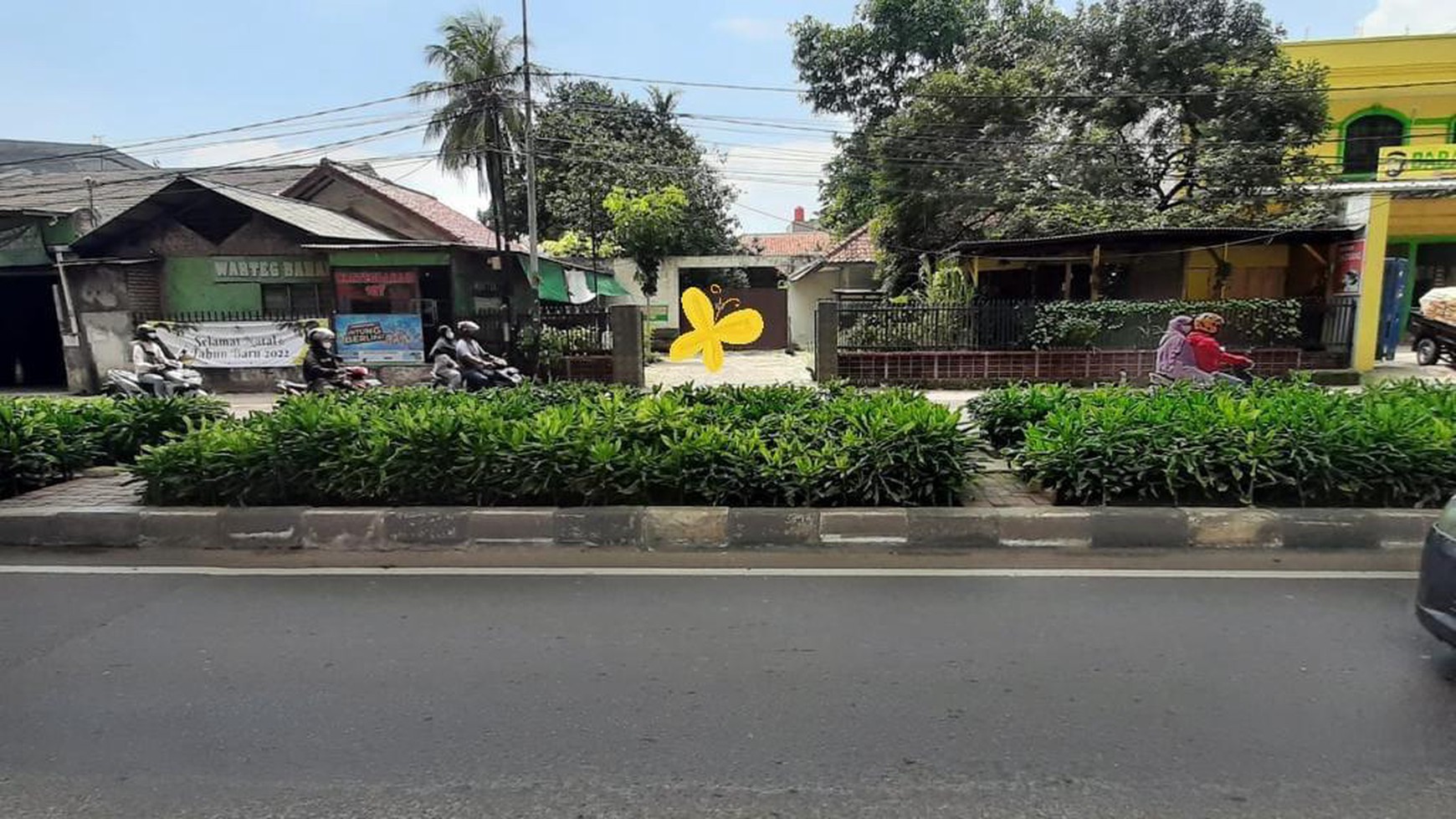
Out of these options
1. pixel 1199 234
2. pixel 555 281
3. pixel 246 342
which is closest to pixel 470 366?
pixel 246 342

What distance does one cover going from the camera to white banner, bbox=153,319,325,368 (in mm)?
14992

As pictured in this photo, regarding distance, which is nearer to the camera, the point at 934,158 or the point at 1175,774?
the point at 1175,774

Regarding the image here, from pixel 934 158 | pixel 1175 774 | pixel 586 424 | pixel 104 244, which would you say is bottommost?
pixel 1175 774

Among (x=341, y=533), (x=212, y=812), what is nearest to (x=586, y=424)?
→ (x=341, y=533)

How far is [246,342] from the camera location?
1506 centimetres

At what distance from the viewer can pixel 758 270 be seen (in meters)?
30.5

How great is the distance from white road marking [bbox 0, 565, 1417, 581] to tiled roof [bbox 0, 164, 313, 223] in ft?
46.1

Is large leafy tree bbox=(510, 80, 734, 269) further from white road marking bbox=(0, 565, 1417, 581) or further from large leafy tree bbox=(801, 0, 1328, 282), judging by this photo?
white road marking bbox=(0, 565, 1417, 581)

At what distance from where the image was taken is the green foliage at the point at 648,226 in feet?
85.6

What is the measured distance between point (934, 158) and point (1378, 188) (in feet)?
30.3

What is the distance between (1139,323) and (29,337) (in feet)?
70.7

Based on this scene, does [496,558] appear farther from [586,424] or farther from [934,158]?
[934,158]

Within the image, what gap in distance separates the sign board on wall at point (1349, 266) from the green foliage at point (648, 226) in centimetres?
1745

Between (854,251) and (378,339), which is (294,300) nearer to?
(378,339)
